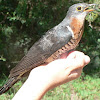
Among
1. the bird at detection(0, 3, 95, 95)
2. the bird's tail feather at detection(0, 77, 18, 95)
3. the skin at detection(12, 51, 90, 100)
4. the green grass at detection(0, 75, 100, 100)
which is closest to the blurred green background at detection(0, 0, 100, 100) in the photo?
the green grass at detection(0, 75, 100, 100)

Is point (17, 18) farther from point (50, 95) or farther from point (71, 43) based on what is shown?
point (71, 43)

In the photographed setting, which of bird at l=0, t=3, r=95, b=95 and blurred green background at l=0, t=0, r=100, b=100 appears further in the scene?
blurred green background at l=0, t=0, r=100, b=100

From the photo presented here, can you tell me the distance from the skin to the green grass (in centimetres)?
242

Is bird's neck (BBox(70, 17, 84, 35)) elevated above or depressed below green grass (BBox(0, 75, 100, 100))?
above

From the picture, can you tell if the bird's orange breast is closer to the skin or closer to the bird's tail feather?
the skin

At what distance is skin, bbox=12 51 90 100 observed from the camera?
209 centimetres

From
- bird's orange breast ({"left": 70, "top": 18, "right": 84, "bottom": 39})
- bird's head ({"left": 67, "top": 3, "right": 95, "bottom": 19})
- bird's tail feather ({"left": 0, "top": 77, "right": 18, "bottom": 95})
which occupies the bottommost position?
bird's tail feather ({"left": 0, "top": 77, "right": 18, "bottom": 95})

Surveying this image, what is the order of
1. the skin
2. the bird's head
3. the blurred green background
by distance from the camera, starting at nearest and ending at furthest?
the skin, the bird's head, the blurred green background

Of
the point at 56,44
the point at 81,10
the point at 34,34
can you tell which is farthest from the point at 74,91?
the point at 81,10

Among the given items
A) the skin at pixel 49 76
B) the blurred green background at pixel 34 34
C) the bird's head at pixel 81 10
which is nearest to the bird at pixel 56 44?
the bird's head at pixel 81 10

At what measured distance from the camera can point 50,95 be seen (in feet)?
16.1

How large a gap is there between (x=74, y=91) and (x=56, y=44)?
2.81m

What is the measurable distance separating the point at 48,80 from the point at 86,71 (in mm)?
4450

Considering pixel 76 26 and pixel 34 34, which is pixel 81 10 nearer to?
pixel 76 26
